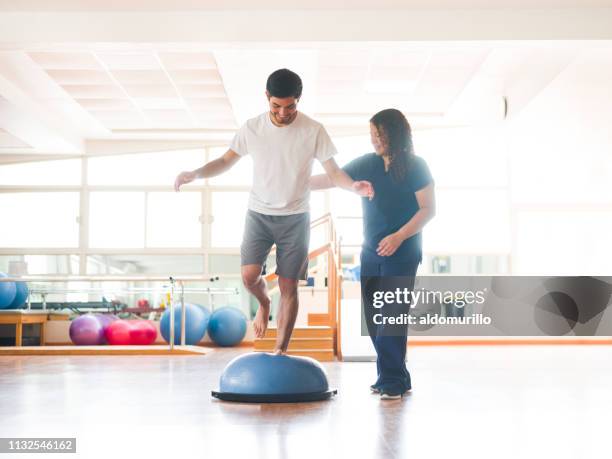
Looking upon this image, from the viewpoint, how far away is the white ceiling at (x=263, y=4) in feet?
22.7

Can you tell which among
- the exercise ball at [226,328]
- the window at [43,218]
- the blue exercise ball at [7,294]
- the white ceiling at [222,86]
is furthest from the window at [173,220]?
the blue exercise ball at [7,294]

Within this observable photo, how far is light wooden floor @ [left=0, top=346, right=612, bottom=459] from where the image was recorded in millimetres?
2307

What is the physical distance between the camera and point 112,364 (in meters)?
6.56

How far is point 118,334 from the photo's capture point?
9.38 meters

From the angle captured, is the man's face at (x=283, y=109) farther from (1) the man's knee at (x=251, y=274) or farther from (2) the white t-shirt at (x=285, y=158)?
(1) the man's knee at (x=251, y=274)

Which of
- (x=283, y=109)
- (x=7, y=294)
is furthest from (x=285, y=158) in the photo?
(x=7, y=294)

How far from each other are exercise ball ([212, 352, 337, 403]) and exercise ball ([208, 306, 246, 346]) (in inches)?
250

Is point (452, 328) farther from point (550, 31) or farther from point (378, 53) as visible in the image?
point (550, 31)

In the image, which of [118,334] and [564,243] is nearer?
[118,334]

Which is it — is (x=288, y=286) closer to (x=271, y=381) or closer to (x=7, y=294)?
(x=271, y=381)

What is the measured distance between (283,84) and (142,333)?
6.81 m

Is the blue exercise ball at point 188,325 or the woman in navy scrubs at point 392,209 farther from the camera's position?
the blue exercise ball at point 188,325

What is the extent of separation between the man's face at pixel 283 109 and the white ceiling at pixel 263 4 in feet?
12.4

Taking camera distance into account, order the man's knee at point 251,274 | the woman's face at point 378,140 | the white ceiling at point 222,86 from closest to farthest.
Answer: the man's knee at point 251,274 → the woman's face at point 378,140 → the white ceiling at point 222,86
